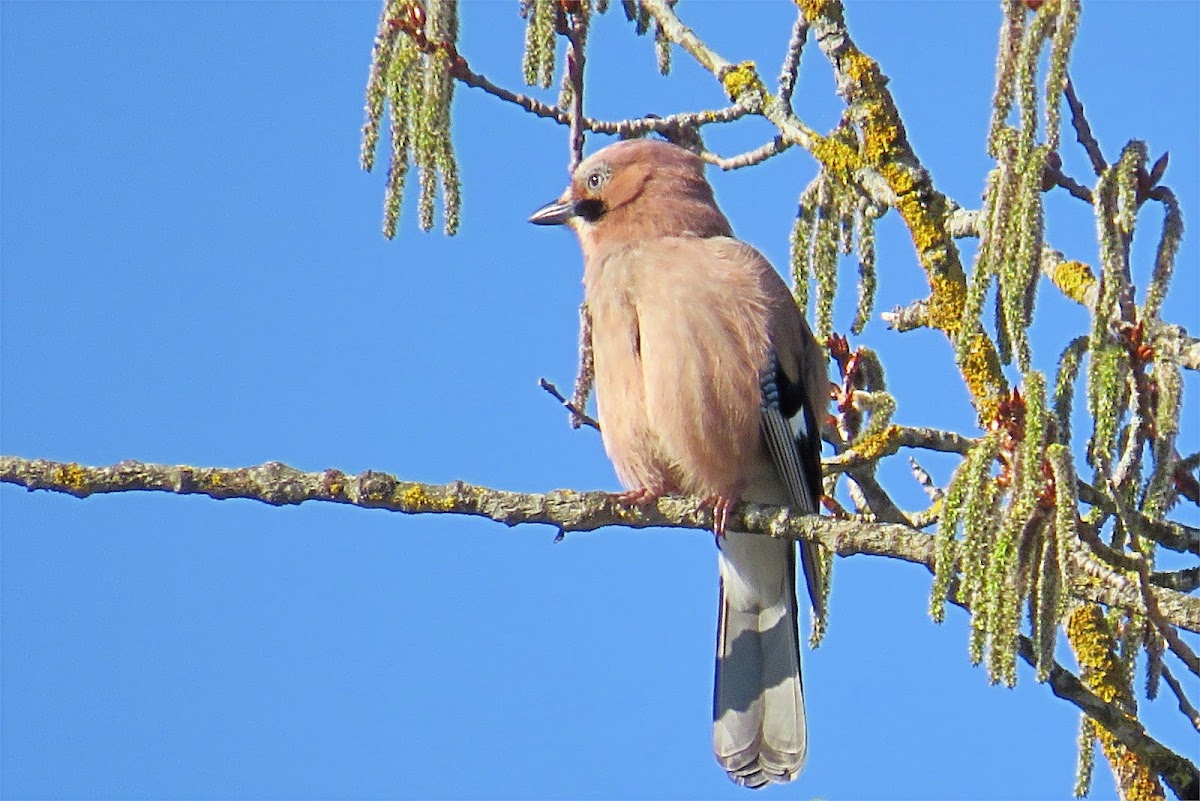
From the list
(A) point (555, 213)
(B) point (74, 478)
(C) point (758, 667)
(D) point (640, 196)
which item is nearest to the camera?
(B) point (74, 478)

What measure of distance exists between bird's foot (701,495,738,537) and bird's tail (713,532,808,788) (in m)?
0.79

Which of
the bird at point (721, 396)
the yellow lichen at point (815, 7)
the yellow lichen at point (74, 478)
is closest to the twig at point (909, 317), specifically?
the bird at point (721, 396)

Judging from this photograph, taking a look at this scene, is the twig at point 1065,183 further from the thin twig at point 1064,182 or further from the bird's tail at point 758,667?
the bird's tail at point 758,667

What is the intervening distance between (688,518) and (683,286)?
A: 100 cm

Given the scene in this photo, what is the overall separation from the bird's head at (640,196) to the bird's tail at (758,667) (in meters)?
1.26

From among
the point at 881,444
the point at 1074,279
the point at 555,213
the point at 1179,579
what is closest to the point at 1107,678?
the point at 1179,579

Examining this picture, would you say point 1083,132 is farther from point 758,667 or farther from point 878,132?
point 758,667

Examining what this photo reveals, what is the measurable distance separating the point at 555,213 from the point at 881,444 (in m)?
2.38

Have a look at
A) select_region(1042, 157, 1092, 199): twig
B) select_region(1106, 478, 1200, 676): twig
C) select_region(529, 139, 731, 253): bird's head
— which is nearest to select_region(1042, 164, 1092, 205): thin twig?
select_region(1042, 157, 1092, 199): twig

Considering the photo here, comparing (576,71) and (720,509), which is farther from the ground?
(576,71)

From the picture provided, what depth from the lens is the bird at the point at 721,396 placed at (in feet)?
17.9

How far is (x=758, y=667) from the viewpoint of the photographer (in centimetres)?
605

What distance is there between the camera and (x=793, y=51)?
→ 5102 millimetres

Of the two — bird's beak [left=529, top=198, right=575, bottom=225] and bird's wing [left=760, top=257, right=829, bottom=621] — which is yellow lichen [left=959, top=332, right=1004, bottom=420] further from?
bird's beak [left=529, top=198, right=575, bottom=225]
